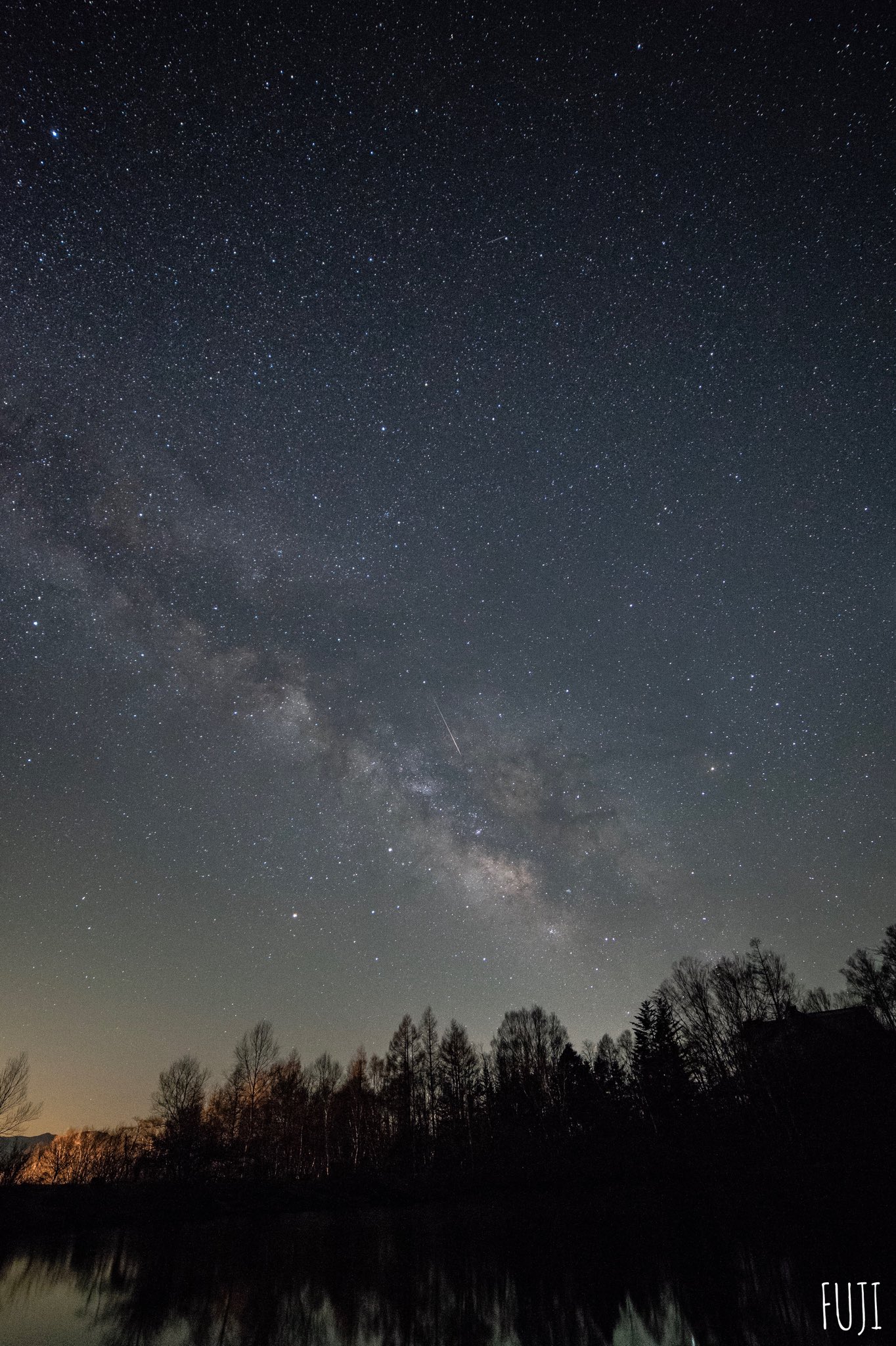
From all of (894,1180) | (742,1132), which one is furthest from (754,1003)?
(894,1180)

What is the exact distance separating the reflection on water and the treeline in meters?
16.6

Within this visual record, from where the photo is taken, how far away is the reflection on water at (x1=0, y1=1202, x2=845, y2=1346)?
426 inches

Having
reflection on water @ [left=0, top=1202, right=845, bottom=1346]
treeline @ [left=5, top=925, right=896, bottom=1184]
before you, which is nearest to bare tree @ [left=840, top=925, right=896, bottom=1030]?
treeline @ [left=5, top=925, right=896, bottom=1184]

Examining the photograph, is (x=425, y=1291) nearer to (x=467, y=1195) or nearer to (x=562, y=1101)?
(x=467, y=1195)

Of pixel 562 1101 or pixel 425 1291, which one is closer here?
pixel 425 1291

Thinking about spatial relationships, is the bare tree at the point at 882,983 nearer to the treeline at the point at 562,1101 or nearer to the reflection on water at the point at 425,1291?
the treeline at the point at 562,1101

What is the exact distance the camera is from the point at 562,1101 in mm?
48281

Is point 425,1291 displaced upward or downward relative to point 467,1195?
upward

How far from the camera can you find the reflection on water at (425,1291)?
10.8 m

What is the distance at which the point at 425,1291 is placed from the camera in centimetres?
1400

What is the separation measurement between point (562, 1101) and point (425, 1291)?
1644 inches

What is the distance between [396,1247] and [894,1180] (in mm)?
20956

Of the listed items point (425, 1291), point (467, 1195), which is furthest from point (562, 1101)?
point (425, 1291)

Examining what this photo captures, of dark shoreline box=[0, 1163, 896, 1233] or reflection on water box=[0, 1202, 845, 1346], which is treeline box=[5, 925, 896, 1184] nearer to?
dark shoreline box=[0, 1163, 896, 1233]
